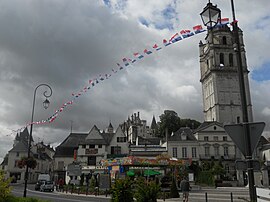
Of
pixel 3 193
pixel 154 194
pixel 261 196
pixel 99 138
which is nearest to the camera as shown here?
pixel 3 193

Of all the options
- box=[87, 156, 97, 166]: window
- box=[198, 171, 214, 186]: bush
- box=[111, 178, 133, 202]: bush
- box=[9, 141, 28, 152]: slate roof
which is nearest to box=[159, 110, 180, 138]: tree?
box=[87, 156, 97, 166]: window

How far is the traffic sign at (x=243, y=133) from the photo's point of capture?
6.41 metres

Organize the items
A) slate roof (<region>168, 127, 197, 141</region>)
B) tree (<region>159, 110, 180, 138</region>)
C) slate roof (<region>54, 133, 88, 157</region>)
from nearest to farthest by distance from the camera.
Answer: slate roof (<region>168, 127, 197, 141</region>) < slate roof (<region>54, 133, 88, 157</region>) < tree (<region>159, 110, 180, 138</region>)

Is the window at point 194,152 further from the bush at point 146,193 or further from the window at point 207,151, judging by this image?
the bush at point 146,193

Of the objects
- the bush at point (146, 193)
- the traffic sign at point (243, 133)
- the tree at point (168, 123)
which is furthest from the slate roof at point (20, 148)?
the traffic sign at point (243, 133)

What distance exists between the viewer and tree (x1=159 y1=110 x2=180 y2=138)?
233 ft

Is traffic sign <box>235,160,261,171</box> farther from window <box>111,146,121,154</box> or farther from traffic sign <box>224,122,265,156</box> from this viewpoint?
window <box>111,146,121,154</box>

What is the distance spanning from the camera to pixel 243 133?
6543 mm

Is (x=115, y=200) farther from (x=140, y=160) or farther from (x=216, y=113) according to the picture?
(x=216, y=113)

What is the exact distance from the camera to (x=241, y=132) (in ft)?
21.5

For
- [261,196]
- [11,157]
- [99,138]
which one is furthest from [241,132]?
[11,157]

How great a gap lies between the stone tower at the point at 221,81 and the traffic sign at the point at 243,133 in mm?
53883

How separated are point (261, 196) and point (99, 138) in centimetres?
3635

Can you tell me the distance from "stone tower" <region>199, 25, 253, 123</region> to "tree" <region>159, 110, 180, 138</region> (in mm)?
8306
